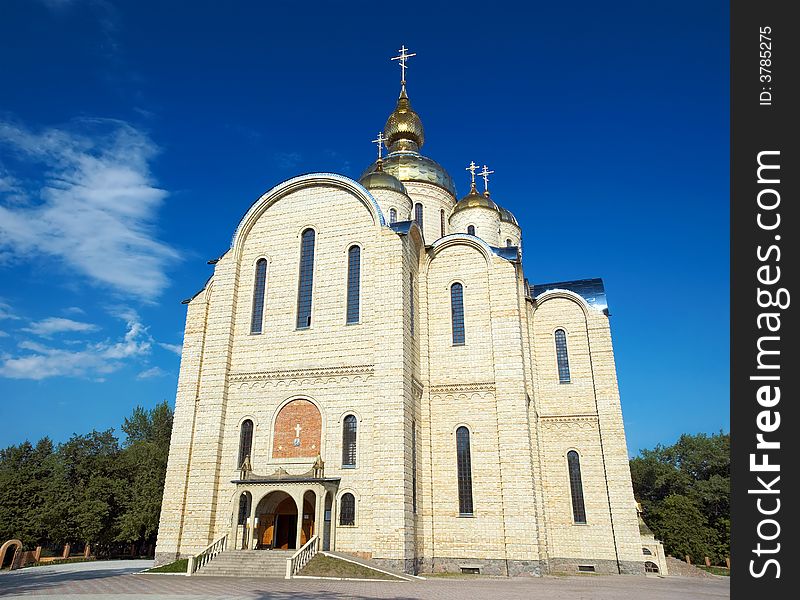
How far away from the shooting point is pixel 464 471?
64.6 ft

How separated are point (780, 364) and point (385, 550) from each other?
12943mm

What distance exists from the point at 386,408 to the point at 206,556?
6.66m

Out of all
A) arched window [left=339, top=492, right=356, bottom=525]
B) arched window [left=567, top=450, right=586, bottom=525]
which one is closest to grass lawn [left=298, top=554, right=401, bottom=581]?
arched window [left=339, top=492, right=356, bottom=525]

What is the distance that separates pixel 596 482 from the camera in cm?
2203

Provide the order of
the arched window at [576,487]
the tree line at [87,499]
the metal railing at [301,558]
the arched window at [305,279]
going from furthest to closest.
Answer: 1. the tree line at [87,499]
2. the arched window at [576,487]
3. the arched window at [305,279]
4. the metal railing at [301,558]

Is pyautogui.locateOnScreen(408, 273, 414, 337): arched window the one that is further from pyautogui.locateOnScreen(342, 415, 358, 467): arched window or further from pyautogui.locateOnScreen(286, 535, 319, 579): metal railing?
pyautogui.locateOnScreen(286, 535, 319, 579): metal railing

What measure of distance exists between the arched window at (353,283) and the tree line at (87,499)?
17.5 metres

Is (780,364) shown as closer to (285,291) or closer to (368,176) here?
(285,291)

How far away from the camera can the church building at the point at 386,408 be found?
1812 cm

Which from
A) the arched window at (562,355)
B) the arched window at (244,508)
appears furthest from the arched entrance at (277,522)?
the arched window at (562,355)

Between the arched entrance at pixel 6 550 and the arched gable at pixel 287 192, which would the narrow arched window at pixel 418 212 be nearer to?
the arched gable at pixel 287 192

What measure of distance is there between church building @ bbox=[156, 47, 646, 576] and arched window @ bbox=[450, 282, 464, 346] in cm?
5

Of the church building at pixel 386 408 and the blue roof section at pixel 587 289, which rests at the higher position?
the blue roof section at pixel 587 289

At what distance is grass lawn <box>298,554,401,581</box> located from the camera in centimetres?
1542
